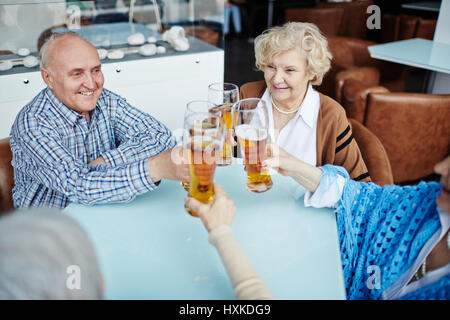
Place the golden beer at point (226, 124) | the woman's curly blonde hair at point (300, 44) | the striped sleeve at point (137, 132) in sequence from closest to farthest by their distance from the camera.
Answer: the golden beer at point (226, 124) → the striped sleeve at point (137, 132) → the woman's curly blonde hair at point (300, 44)

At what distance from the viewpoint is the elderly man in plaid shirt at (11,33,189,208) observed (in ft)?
4.21

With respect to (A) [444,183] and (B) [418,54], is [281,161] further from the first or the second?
(B) [418,54]

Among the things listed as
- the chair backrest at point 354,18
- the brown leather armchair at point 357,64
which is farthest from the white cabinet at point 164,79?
the chair backrest at point 354,18

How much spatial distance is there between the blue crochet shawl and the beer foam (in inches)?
9.4

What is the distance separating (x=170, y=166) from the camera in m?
1.29

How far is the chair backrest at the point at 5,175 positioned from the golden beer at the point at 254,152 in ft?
2.99

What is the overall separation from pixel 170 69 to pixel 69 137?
5.07 feet

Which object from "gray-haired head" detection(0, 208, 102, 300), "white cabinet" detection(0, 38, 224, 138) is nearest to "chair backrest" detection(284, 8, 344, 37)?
"white cabinet" detection(0, 38, 224, 138)

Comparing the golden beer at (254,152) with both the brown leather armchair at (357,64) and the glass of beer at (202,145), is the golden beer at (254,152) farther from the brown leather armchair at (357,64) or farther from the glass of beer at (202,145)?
the brown leather armchair at (357,64)

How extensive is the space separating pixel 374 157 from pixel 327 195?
1.74 feet

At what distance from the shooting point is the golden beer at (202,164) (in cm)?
107

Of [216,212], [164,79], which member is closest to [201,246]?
[216,212]

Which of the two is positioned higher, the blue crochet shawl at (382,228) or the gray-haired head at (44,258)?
the gray-haired head at (44,258)

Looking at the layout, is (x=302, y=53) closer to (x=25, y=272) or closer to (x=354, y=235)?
(x=354, y=235)
